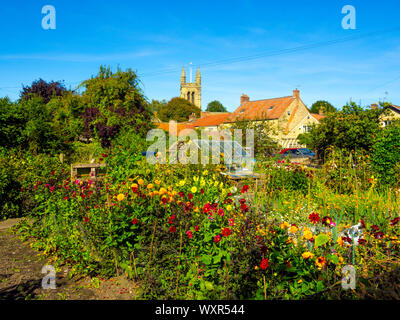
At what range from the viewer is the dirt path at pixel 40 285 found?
3.10 metres

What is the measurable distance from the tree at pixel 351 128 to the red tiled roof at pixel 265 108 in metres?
23.0

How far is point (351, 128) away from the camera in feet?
40.5

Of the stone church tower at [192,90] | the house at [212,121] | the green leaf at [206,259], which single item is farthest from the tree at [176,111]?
the green leaf at [206,259]

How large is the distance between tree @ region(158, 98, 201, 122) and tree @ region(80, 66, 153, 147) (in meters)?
42.2

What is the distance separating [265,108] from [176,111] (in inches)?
952

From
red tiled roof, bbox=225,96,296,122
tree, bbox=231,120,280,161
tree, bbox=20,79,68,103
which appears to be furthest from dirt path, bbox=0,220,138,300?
red tiled roof, bbox=225,96,296,122

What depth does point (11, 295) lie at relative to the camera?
122 inches

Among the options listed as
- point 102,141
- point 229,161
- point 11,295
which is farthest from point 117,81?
point 11,295

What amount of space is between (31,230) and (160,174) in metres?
2.45

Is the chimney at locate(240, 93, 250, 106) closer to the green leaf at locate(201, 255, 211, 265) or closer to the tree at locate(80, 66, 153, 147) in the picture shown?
the tree at locate(80, 66, 153, 147)

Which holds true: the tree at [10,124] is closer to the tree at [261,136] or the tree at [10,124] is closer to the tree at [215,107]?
the tree at [261,136]

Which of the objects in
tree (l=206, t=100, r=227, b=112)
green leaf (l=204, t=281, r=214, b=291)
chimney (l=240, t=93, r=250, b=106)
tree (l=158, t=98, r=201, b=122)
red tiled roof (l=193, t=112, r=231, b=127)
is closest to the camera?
green leaf (l=204, t=281, r=214, b=291)

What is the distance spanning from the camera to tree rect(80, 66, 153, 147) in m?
16.7
